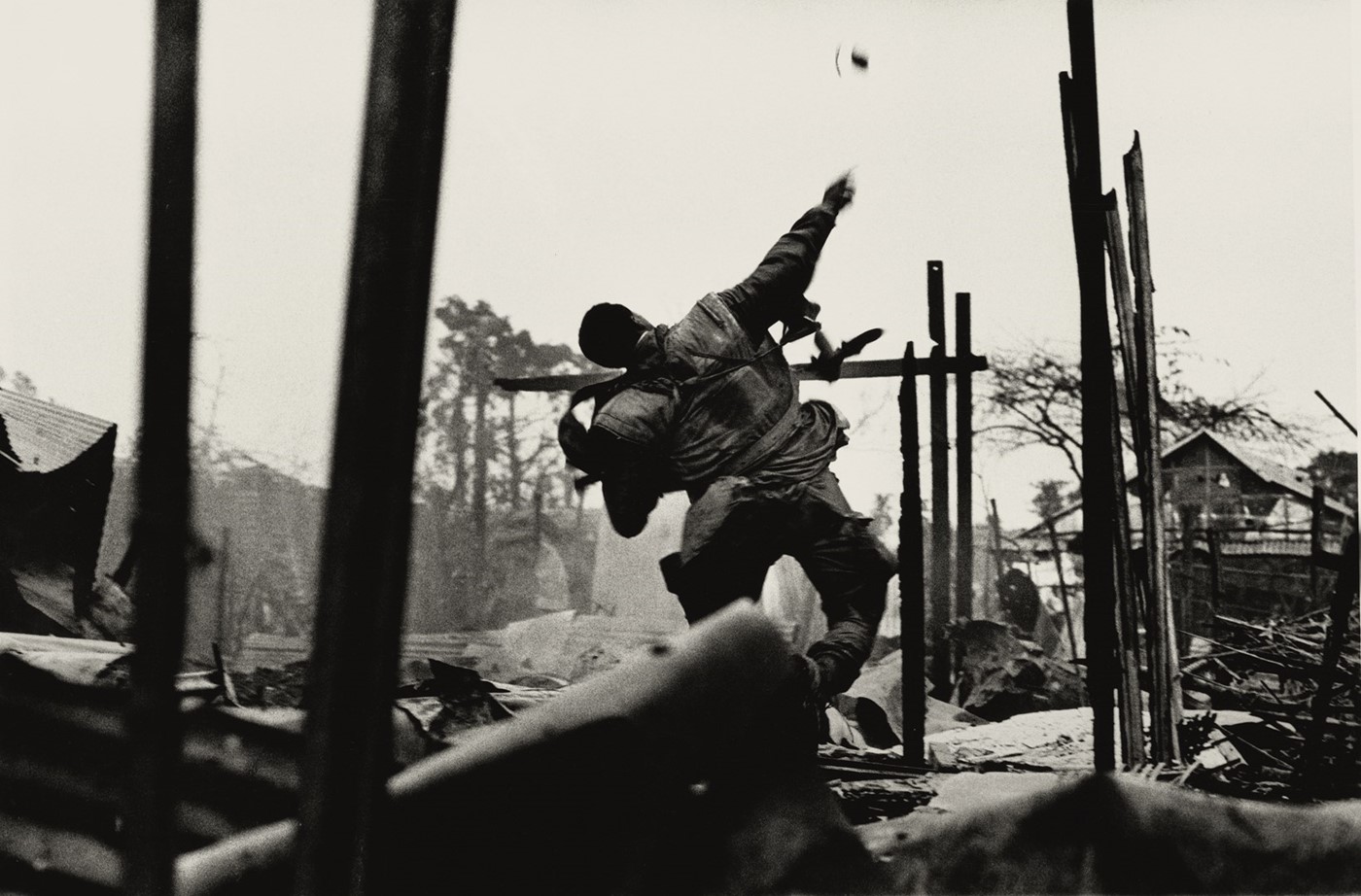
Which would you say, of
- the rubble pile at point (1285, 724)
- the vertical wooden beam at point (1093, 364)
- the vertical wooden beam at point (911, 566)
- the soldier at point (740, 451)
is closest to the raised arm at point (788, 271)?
the soldier at point (740, 451)

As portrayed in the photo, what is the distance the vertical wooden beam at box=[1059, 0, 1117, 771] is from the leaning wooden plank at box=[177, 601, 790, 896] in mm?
3138

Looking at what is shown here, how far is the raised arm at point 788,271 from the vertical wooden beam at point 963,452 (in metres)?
1.40

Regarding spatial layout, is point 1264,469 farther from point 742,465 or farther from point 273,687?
point 742,465

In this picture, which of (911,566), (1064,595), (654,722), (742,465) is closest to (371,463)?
(654,722)

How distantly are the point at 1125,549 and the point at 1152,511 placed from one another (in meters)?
0.20

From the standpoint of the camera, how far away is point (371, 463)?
0.86m

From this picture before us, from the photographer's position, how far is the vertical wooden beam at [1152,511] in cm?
463

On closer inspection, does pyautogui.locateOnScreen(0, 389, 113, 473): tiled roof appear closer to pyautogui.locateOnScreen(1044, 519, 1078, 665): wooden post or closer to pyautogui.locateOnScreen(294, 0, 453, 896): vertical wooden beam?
pyautogui.locateOnScreen(294, 0, 453, 896): vertical wooden beam

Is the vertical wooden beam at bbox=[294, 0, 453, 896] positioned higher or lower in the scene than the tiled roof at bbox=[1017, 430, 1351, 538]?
lower

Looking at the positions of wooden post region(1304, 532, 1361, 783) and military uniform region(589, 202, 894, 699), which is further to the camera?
military uniform region(589, 202, 894, 699)

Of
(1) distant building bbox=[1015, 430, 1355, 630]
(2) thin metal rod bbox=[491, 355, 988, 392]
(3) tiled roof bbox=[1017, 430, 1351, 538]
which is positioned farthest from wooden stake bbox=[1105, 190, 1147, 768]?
(3) tiled roof bbox=[1017, 430, 1351, 538]

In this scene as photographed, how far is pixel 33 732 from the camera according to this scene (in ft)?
6.70

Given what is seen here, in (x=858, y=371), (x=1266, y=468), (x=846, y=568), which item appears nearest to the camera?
(x=846, y=568)

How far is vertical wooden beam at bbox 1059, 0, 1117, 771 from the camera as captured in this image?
167 inches
